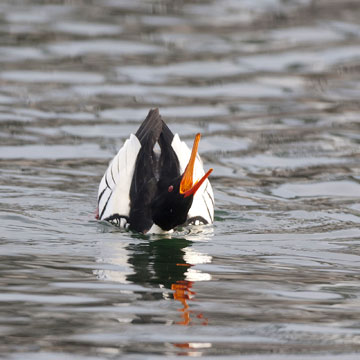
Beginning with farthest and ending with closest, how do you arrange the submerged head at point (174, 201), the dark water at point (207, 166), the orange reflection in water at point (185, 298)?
the submerged head at point (174, 201) → the orange reflection in water at point (185, 298) → the dark water at point (207, 166)

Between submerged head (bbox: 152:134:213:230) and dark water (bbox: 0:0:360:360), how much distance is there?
9.5 inches

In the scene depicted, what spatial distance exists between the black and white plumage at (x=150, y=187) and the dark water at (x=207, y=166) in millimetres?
209

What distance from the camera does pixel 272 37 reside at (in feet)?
65.5

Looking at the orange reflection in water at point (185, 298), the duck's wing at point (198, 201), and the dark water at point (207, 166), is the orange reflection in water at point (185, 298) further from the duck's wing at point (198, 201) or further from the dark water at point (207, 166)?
the duck's wing at point (198, 201)

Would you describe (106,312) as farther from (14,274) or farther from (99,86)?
(99,86)

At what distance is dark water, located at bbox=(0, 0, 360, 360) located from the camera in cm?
694

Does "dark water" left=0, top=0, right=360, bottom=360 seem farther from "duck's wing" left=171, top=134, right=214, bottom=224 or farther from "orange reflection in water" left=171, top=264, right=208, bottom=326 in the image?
"duck's wing" left=171, top=134, right=214, bottom=224

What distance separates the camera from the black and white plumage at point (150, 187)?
32.0 ft

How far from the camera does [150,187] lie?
10.0 metres

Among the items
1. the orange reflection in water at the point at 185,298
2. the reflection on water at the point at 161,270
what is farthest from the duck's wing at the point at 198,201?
the orange reflection in water at the point at 185,298

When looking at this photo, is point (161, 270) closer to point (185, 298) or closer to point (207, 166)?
point (185, 298)

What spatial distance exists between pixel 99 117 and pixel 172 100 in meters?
1.44

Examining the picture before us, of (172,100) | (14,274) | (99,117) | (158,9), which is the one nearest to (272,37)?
(158,9)

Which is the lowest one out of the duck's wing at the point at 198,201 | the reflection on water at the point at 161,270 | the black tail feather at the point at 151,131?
the reflection on water at the point at 161,270
